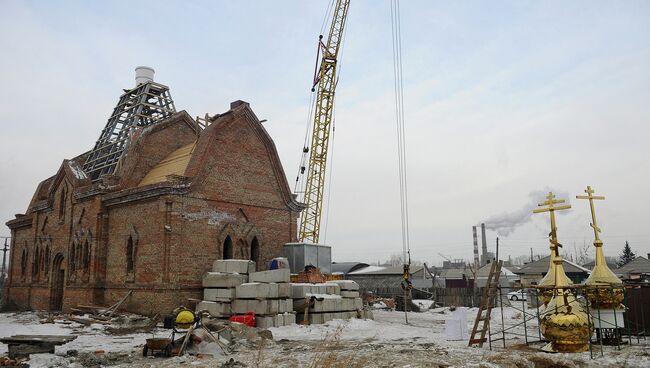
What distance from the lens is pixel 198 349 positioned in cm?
1363

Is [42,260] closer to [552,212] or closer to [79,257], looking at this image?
[79,257]

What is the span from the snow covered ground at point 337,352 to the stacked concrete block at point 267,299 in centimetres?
59

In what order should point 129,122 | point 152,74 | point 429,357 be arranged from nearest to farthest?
1. point 429,357
2. point 129,122
3. point 152,74

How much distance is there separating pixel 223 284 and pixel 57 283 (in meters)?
12.9

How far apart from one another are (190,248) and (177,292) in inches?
74.3

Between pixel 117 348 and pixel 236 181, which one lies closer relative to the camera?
pixel 117 348

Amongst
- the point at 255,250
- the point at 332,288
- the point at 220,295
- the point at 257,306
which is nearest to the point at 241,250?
the point at 255,250

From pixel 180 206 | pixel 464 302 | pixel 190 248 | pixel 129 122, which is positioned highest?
pixel 129 122

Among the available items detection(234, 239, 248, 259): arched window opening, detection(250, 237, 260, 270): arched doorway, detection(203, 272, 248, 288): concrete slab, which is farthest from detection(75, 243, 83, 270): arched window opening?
detection(250, 237, 260, 270): arched doorway

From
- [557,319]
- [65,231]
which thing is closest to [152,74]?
[65,231]

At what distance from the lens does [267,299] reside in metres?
20.0

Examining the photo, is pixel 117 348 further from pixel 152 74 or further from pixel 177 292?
pixel 152 74

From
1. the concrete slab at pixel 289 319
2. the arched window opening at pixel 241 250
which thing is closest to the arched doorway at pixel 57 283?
the arched window opening at pixel 241 250

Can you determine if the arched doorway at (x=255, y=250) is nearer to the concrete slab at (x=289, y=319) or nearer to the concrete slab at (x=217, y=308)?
the concrete slab at (x=217, y=308)
